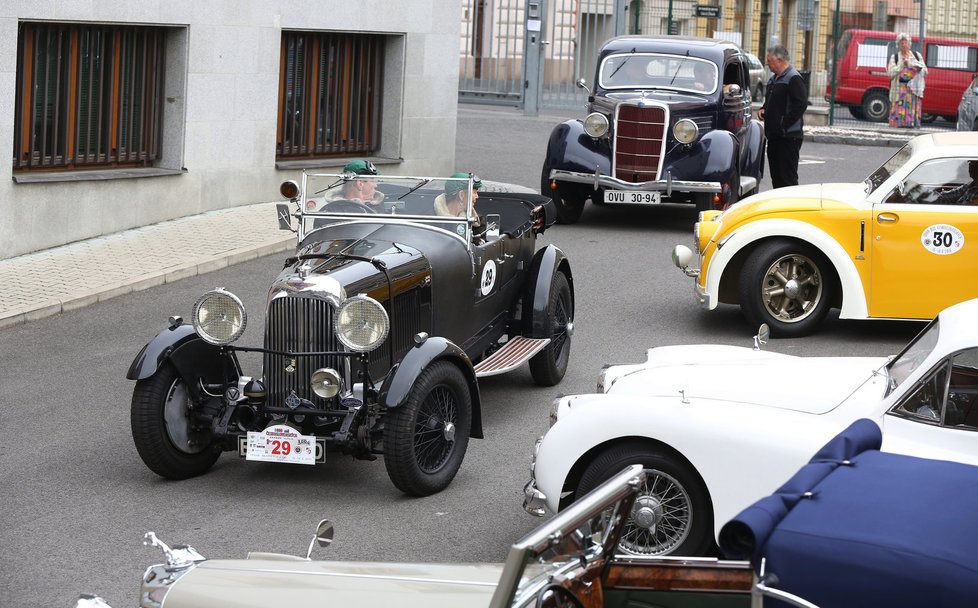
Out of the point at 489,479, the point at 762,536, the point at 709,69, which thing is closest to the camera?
the point at 762,536

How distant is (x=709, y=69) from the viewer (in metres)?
15.4

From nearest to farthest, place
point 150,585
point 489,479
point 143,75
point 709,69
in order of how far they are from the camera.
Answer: point 150,585 → point 489,479 → point 143,75 → point 709,69

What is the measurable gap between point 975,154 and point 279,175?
28.7 ft

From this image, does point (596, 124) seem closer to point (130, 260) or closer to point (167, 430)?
point (130, 260)

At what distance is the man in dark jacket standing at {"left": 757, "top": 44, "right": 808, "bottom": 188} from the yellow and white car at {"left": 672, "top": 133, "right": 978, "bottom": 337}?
4777 millimetres

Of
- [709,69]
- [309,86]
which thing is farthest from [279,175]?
[709,69]

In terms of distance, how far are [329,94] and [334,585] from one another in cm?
1342

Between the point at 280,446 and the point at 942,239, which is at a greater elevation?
the point at 942,239

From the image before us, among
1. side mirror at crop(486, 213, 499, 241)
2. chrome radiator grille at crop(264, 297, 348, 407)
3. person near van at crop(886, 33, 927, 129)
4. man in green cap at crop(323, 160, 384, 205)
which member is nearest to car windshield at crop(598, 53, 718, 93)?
side mirror at crop(486, 213, 499, 241)

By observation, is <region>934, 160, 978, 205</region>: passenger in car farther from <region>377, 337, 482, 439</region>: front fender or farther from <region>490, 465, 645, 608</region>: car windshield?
<region>490, 465, 645, 608</region>: car windshield

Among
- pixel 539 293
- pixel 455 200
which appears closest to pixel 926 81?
pixel 539 293

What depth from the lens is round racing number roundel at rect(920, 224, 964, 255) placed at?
31.1 feet

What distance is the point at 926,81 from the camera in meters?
30.7

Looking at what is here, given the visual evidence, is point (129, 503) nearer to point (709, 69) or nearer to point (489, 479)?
point (489, 479)
